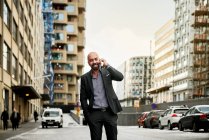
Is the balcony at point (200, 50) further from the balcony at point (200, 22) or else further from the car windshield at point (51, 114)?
the car windshield at point (51, 114)

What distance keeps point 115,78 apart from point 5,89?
113ft

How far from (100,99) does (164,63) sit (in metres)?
121

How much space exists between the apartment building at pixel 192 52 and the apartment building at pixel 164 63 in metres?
9.24

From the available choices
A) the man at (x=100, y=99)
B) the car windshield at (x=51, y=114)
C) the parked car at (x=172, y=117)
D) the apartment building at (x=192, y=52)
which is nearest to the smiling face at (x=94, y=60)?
the man at (x=100, y=99)

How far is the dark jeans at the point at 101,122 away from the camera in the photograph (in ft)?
22.5

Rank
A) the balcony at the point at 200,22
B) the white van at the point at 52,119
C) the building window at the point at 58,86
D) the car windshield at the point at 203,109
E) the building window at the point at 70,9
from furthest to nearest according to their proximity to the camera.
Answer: the building window at the point at 70,9, the building window at the point at 58,86, the balcony at the point at 200,22, the white van at the point at 52,119, the car windshield at the point at 203,109

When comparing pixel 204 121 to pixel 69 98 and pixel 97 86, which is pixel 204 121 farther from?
pixel 69 98

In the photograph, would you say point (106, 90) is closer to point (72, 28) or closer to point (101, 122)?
point (101, 122)

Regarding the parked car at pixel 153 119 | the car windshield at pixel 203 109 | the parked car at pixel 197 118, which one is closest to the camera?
the parked car at pixel 197 118

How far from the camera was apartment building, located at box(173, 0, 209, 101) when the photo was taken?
3497 inches

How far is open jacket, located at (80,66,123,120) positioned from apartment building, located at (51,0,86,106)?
120 meters

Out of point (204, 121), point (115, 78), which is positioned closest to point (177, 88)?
point (204, 121)

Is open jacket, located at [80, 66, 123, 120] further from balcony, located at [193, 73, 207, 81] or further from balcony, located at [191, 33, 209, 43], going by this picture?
balcony, located at [191, 33, 209, 43]

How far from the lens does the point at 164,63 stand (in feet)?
416
